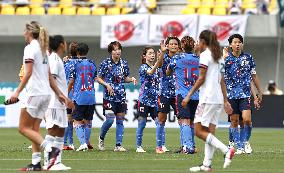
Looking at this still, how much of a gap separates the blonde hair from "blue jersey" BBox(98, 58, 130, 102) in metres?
5.65

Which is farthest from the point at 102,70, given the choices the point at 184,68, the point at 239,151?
the point at 239,151

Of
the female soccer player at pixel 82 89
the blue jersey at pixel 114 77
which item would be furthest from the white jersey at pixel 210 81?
the female soccer player at pixel 82 89

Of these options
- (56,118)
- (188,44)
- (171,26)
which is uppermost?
(171,26)

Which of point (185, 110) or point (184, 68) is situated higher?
point (184, 68)

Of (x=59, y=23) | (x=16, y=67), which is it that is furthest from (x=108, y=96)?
(x=16, y=67)

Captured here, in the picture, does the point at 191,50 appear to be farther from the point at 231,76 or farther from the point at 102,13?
the point at 102,13

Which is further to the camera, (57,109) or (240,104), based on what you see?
(240,104)

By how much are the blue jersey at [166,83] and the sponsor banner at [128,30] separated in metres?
19.0

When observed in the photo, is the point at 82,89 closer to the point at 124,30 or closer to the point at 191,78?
the point at 191,78

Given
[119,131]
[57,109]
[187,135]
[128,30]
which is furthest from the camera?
[128,30]

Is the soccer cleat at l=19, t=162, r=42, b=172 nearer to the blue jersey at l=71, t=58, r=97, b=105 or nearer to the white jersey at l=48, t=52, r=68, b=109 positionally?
the white jersey at l=48, t=52, r=68, b=109

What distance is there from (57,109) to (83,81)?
5.02 metres

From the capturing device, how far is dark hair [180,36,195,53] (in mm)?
19281

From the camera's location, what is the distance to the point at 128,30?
39219mm
